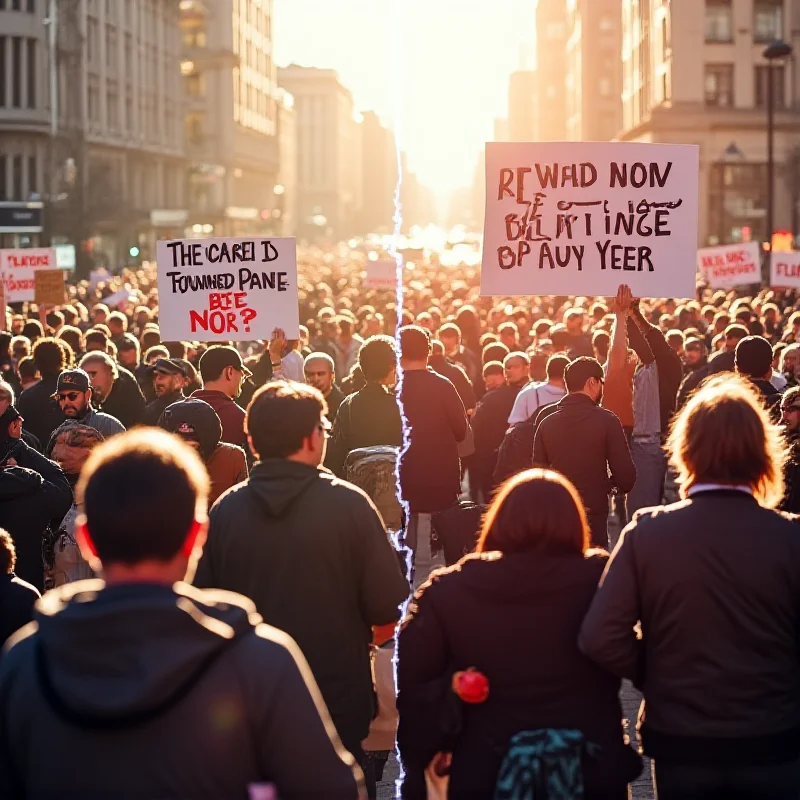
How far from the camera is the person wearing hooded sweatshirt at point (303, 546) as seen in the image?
4.50 metres

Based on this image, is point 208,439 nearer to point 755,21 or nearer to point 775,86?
point 775,86

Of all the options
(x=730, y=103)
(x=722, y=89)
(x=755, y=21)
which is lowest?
(x=730, y=103)

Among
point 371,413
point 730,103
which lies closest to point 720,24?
point 730,103

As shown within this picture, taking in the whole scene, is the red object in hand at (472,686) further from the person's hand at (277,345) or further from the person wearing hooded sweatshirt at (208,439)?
the person's hand at (277,345)

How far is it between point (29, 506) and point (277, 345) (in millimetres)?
4573

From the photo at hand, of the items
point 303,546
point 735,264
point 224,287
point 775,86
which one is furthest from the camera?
point 775,86

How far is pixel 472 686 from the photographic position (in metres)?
3.93

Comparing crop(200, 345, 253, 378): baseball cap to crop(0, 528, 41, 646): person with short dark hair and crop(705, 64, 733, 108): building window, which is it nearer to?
crop(0, 528, 41, 646): person with short dark hair

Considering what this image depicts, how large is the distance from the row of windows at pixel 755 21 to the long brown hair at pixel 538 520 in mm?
71095

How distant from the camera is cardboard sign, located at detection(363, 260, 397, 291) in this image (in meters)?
28.6

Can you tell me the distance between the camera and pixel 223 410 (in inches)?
311

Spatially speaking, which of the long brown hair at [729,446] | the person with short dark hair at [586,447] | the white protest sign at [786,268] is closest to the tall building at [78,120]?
the white protest sign at [786,268]

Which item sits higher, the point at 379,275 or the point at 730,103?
the point at 730,103

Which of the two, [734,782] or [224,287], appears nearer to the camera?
[734,782]
